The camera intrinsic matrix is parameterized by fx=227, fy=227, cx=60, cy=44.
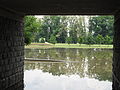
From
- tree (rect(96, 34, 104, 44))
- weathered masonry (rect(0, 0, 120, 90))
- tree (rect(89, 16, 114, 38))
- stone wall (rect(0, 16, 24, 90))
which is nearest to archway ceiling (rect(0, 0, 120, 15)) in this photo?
weathered masonry (rect(0, 0, 120, 90))

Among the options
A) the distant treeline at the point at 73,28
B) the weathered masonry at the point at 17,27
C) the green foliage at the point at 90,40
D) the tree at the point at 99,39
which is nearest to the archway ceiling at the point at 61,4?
the weathered masonry at the point at 17,27

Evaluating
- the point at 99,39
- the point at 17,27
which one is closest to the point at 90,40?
the point at 99,39

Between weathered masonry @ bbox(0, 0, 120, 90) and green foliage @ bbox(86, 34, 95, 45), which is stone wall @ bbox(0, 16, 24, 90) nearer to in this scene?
weathered masonry @ bbox(0, 0, 120, 90)

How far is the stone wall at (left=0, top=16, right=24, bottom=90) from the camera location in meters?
10.5

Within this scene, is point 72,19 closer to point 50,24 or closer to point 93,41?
point 50,24

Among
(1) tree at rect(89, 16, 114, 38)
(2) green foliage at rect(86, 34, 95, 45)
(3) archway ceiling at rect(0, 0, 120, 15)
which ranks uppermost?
(1) tree at rect(89, 16, 114, 38)

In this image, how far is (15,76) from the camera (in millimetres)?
12250

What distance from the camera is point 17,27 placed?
12.6 metres

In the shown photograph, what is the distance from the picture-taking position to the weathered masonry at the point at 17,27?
9.85 m

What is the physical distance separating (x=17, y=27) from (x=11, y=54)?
1772mm

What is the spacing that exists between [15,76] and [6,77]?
1.32 meters

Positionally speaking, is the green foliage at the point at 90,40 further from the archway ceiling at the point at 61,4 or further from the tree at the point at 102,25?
the archway ceiling at the point at 61,4

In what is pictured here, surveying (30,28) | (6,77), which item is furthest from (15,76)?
(30,28)

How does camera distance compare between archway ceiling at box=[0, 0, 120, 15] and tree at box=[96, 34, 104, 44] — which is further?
tree at box=[96, 34, 104, 44]
